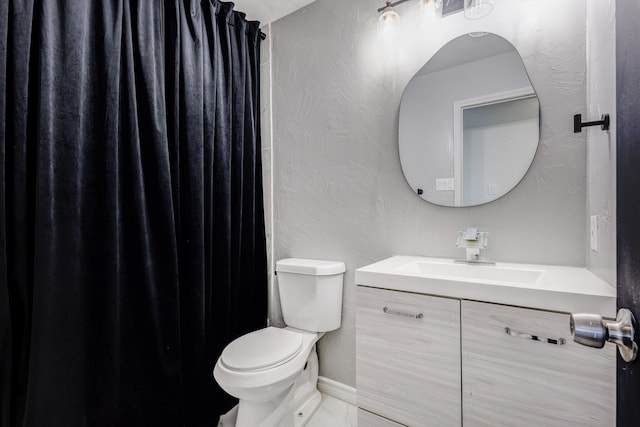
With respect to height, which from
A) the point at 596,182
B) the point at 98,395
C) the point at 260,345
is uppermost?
the point at 596,182

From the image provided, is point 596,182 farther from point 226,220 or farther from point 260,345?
point 226,220

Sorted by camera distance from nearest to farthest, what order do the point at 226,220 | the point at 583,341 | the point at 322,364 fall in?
1. the point at 583,341
2. the point at 226,220
3. the point at 322,364

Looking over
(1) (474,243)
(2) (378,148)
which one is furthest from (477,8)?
(1) (474,243)

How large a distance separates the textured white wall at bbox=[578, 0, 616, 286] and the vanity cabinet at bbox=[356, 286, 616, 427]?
0.85ft

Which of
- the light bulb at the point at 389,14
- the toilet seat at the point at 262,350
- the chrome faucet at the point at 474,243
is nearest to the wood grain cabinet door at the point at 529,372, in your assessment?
the chrome faucet at the point at 474,243

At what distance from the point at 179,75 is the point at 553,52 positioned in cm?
166

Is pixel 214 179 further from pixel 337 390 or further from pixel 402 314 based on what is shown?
pixel 337 390

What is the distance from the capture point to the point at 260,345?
1.44 m

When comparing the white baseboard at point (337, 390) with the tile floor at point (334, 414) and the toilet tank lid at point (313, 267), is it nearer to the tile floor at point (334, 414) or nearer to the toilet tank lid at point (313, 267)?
the tile floor at point (334, 414)

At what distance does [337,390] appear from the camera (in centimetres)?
180

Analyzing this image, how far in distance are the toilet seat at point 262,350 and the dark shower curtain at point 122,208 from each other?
10.8 inches

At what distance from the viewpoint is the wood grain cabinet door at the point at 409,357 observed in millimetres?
1029

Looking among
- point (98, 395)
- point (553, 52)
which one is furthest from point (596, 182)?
point (98, 395)

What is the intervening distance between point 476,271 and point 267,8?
1.87 metres
